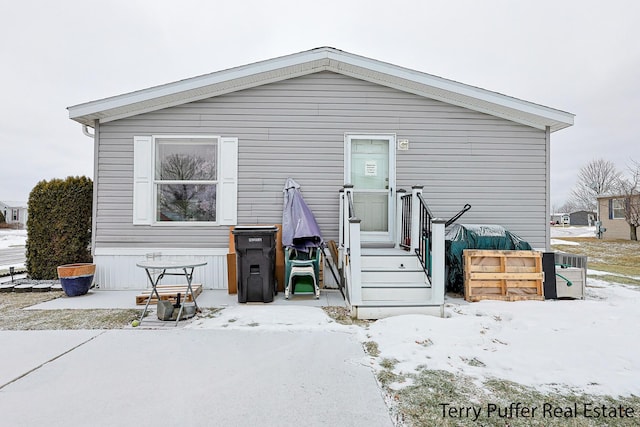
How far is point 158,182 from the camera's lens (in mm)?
5734

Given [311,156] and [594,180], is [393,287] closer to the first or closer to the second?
[311,156]

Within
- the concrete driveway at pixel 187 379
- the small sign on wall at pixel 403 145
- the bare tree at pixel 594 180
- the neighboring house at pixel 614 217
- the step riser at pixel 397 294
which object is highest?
the bare tree at pixel 594 180

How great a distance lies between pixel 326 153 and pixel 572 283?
4.20 m

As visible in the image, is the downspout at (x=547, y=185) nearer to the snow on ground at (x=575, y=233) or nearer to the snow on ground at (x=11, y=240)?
the snow on ground at (x=11, y=240)

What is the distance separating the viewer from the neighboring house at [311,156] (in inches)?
222

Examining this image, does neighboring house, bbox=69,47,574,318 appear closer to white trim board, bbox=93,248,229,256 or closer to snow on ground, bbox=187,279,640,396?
white trim board, bbox=93,248,229,256

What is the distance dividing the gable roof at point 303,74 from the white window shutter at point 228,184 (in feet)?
3.06

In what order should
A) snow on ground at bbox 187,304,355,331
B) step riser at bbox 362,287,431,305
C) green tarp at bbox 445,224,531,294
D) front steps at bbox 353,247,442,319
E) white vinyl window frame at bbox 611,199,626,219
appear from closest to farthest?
snow on ground at bbox 187,304,355,331
front steps at bbox 353,247,442,319
step riser at bbox 362,287,431,305
green tarp at bbox 445,224,531,294
white vinyl window frame at bbox 611,199,626,219

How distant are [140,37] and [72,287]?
1155 cm

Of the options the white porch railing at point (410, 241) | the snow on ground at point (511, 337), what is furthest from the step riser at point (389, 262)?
the snow on ground at point (511, 337)

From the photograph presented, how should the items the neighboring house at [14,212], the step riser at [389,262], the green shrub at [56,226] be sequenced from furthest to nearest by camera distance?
the neighboring house at [14,212] → the green shrub at [56,226] → the step riser at [389,262]

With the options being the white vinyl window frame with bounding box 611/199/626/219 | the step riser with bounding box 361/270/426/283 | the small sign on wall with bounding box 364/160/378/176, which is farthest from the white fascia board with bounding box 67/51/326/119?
the white vinyl window frame with bounding box 611/199/626/219

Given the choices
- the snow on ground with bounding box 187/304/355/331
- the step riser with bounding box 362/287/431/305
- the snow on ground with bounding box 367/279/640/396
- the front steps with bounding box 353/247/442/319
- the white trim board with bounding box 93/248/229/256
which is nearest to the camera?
the snow on ground with bounding box 367/279/640/396

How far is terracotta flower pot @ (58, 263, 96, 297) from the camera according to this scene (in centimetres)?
499
